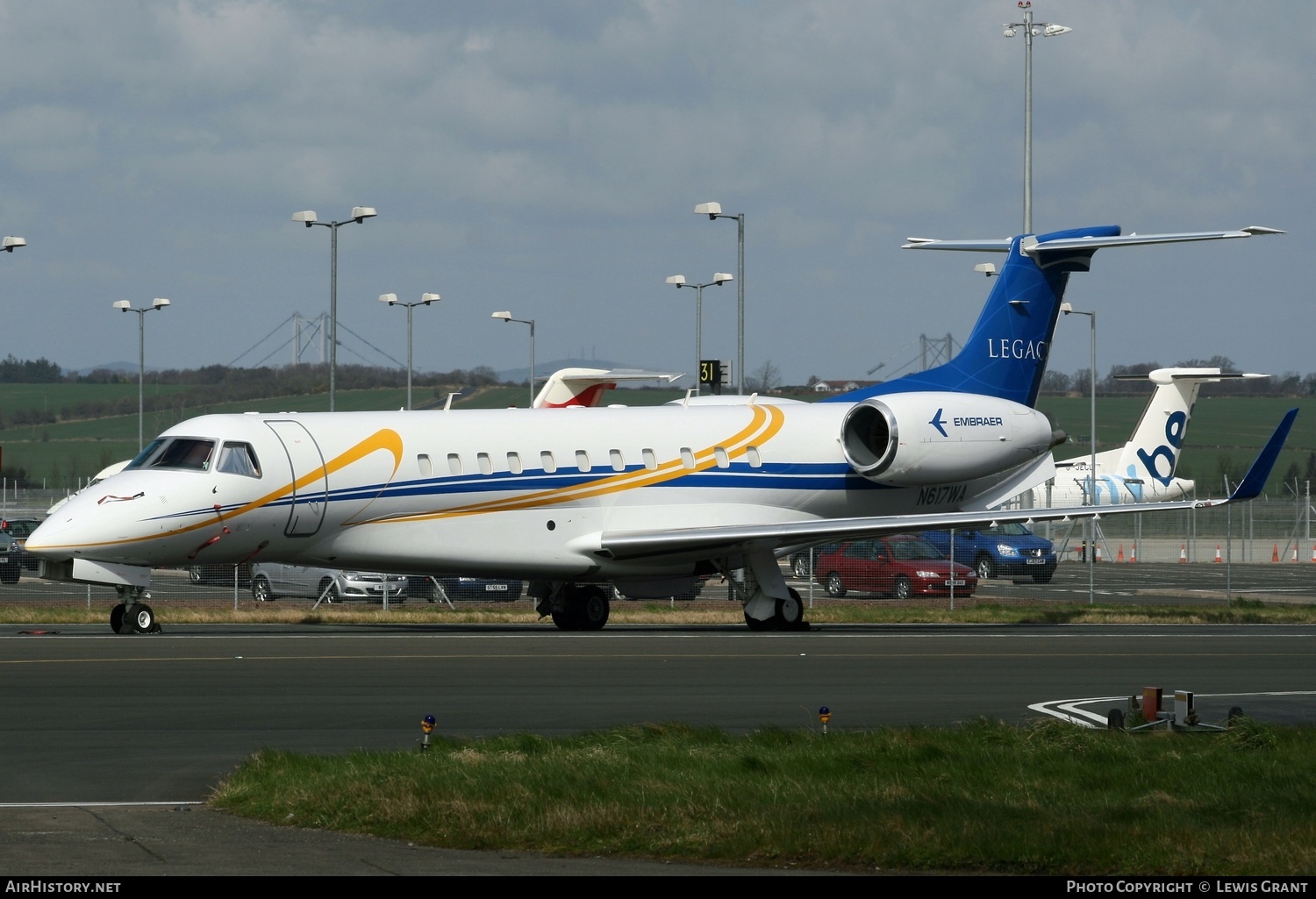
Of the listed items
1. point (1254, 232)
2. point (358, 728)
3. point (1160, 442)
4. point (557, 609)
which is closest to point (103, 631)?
point (557, 609)

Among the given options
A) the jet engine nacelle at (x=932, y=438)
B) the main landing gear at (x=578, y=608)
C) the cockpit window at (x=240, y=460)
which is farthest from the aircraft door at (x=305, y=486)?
the jet engine nacelle at (x=932, y=438)

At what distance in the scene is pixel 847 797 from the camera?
1041 centimetres

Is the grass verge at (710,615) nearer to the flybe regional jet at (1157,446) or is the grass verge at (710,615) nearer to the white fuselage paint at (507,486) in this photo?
the white fuselage paint at (507,486)

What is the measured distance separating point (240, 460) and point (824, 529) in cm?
866

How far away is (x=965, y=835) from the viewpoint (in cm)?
929

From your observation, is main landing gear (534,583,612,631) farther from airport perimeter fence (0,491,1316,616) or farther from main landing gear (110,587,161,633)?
main landing gear (110,587,161,633)

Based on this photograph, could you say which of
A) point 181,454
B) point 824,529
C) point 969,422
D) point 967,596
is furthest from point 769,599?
point 967,596

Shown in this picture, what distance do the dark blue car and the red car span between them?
1.93 meters

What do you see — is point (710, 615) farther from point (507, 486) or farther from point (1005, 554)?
point (1005, 554)

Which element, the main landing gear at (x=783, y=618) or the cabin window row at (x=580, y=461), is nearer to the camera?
the cabin window row at (x=580, y=461)

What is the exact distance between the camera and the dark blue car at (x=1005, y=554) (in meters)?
45.1

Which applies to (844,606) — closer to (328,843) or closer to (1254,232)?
(1254,232)

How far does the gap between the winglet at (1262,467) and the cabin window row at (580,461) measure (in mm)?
7552
